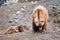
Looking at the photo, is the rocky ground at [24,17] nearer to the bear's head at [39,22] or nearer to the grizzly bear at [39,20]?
the grizzly bear at [39,20]

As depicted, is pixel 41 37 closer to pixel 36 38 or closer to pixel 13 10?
pixel 36 38

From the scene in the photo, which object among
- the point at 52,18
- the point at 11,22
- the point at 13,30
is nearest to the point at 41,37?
the point at 13,30

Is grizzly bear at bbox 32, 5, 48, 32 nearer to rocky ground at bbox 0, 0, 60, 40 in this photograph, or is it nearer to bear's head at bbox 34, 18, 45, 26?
bear's head at bbox 34, 18, 45, 26

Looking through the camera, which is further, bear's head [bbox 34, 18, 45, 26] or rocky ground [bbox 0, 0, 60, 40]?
rocky ground [bbox 0, 0, 60, 40]

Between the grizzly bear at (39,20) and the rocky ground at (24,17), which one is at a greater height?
the grizzly bear at (39,20)

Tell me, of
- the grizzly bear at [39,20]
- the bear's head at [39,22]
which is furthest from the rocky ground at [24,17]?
the bear's head at [39,22]

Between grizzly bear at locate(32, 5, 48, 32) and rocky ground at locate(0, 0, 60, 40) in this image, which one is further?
rocky ground at locate(0, 0, 60, 40)

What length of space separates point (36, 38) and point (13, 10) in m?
9.36

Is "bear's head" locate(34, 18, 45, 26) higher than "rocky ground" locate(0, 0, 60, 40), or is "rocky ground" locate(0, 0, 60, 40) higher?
"bear's head" locate(34, 18, 45, 26)

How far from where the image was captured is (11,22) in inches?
571

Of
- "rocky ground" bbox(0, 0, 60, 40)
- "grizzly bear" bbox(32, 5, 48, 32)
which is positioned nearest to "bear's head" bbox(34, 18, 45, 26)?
"grizzly bear" bbox(32, 5, 48, 32)

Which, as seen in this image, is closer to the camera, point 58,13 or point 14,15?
point 58,13

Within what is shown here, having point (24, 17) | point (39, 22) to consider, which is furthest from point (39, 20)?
A: point (24, 17)

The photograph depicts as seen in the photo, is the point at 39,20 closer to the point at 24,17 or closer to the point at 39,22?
the point at 39,22
